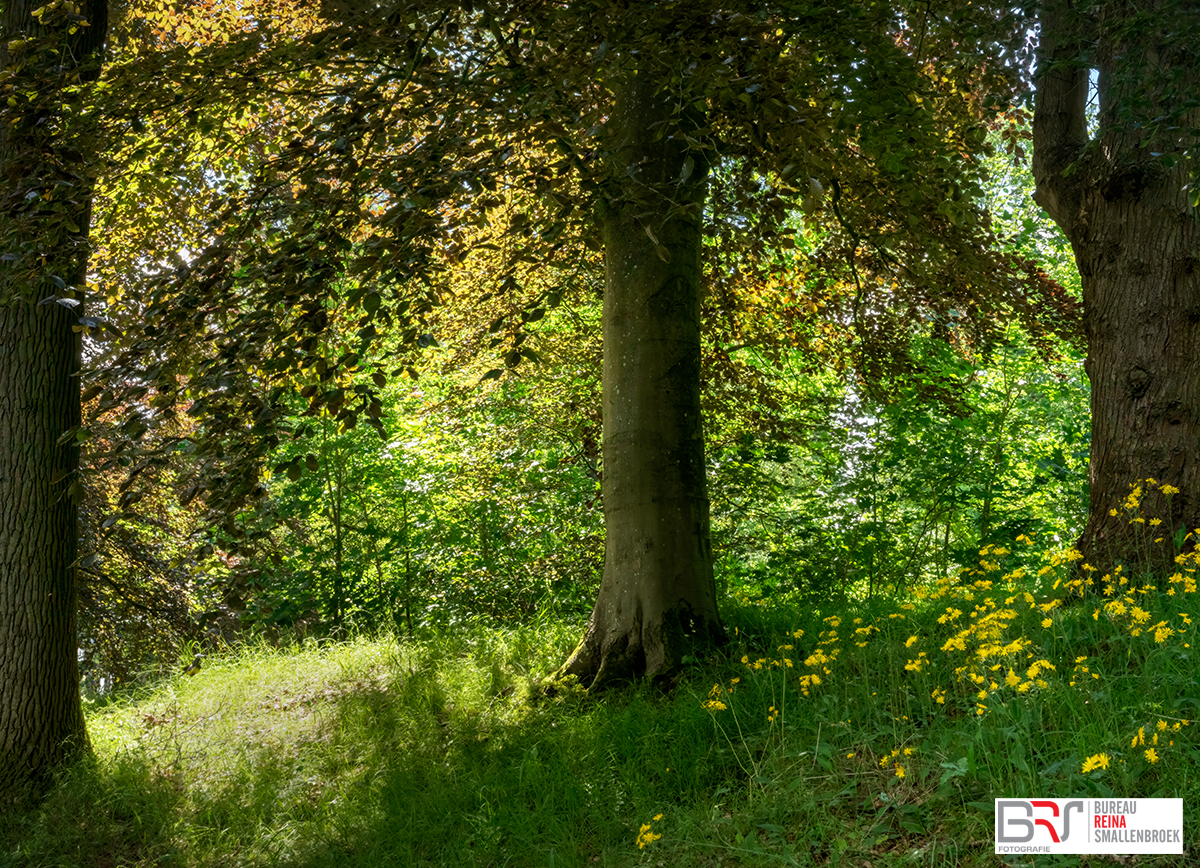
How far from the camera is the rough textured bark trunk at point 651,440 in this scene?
5676 mm

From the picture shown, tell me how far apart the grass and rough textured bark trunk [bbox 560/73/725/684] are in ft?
1.01

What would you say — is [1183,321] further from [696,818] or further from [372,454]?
[372,454]

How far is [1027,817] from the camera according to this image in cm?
304

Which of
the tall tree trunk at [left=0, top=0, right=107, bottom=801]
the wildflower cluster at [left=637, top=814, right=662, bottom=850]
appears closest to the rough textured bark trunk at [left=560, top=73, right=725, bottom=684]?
the wildflower cluster at [left=637, top=814, right=662, bottom=850]

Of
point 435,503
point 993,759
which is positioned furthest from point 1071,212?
point 435,503

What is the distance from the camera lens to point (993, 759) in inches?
131

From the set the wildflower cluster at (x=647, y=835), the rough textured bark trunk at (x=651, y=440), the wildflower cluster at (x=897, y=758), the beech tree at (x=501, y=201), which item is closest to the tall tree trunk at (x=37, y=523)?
the beech tree at (x=501, y=201)

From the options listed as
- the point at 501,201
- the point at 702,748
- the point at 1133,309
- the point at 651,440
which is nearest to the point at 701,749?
the point at 702,748

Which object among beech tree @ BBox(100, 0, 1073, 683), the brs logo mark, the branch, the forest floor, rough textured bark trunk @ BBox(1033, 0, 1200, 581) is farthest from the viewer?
the branch

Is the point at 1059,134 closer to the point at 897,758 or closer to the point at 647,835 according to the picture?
the point at 897,758

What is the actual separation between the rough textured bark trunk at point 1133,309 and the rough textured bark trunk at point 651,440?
2240mm

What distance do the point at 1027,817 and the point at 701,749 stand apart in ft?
5.61

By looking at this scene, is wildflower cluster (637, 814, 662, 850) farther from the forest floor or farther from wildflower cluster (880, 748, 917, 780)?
wildflower cluster (880, 748, 917, 780)

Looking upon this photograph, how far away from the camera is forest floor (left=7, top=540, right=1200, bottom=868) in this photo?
131 inches
